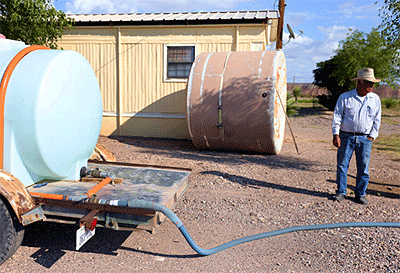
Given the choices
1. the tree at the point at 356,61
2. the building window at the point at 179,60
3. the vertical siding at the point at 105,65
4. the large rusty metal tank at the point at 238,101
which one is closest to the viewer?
the large rusty metal tank at the point at 238,101

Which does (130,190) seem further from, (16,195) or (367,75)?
(367,75)

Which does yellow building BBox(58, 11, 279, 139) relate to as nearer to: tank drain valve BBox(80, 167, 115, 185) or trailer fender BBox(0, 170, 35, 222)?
tank drain valve BBox(80, 167, 115, 185)

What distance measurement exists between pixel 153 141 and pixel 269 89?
4693 mm

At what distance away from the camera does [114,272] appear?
336cm

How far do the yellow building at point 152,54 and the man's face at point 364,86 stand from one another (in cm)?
646

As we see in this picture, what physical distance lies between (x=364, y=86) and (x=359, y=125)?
622mm

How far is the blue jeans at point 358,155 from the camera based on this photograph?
5.44m

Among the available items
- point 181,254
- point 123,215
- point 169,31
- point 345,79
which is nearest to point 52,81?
point 123,215

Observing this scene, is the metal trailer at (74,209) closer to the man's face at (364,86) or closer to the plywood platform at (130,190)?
the plywood platform at (130,190)

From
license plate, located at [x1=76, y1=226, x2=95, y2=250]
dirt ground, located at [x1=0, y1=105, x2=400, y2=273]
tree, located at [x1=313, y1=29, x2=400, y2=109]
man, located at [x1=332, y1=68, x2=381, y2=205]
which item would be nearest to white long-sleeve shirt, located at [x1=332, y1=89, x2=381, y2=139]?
man, located at [x1=332, y1=68, x2=381, y2=205]

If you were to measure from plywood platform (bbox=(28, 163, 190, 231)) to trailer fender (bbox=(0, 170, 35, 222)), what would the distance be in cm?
17

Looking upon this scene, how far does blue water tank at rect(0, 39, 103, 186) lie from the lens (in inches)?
136

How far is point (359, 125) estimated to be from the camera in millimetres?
5406

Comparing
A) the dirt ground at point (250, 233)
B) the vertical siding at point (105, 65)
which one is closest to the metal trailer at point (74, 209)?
the dirt ground at point (250, 233)
